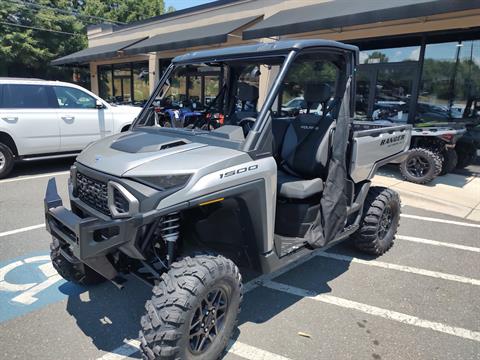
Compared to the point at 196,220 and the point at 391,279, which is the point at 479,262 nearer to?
the point at 391,279

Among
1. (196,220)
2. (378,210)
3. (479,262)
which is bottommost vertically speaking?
(479,262)

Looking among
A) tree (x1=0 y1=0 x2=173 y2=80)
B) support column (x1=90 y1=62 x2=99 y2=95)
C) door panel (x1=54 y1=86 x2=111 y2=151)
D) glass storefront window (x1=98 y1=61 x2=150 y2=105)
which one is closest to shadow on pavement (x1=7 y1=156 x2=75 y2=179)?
door panel (x1=54 y1=86 x2=111 y2=151)

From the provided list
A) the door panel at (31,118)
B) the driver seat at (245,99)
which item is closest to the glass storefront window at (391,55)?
the driver seat at (245,99)

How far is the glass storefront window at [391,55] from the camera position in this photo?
9.84 metres

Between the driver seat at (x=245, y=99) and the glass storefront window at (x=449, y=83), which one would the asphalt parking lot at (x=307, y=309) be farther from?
the glass storefront window at (x=449, y=83)

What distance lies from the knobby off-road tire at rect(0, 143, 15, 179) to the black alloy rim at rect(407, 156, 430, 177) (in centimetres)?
813

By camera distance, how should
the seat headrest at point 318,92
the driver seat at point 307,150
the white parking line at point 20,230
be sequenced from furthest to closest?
the white parking line at point 20,230 → the seat headrest at point 318,92 → the driver seat at point 307,150

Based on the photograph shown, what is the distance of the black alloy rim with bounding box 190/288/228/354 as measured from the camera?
7.95 ft

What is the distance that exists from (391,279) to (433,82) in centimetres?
760

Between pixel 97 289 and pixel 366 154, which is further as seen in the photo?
pixel 366 154

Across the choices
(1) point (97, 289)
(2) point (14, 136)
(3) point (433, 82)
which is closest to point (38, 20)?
(2) point (14, 136)

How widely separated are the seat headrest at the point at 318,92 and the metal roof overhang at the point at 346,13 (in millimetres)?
5115

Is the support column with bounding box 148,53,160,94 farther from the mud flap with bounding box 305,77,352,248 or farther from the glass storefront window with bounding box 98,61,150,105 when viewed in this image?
the mud flap with bounding box 305,77,352,248

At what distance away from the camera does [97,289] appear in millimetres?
3473
